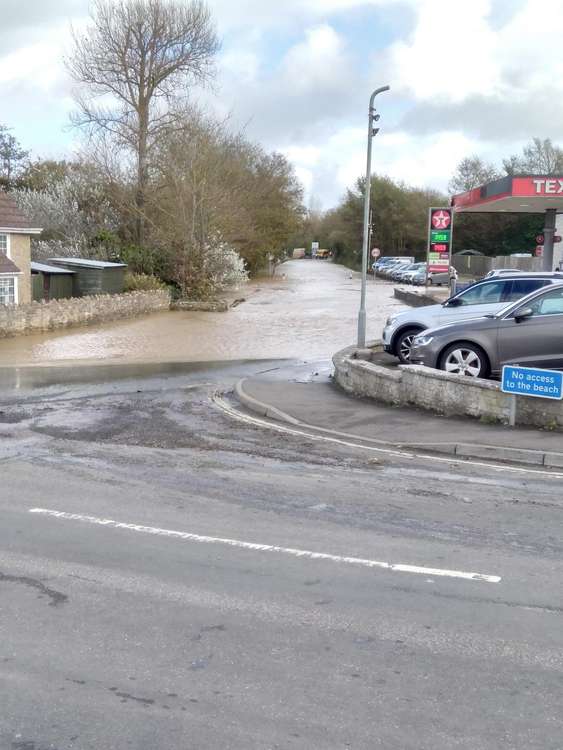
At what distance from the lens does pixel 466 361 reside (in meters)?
14.6

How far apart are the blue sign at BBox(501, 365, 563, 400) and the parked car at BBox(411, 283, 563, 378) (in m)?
2.12

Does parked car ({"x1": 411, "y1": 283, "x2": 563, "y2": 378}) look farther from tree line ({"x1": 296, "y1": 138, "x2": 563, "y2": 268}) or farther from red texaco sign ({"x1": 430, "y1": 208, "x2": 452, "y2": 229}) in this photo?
tree line ({"x1": 296, "y1": 138, "x2": 563, "y2": 268})

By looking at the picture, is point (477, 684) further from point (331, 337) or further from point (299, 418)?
point (331, 337)

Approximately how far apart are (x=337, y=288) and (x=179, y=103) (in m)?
19.5

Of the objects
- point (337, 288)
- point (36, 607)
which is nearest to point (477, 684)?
point (36, 607)

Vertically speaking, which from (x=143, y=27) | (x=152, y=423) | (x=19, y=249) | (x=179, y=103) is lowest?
(x=152, y=423)

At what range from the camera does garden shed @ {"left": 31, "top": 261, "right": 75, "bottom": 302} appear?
36.0 m

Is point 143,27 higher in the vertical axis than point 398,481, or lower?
higher

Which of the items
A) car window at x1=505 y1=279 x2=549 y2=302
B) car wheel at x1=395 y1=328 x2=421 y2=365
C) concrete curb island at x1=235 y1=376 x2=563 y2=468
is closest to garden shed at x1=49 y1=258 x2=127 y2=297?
car wheel at x1=395 y1=328 x2=421 y2=365

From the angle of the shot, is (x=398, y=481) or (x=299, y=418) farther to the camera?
(x=299, y=418)

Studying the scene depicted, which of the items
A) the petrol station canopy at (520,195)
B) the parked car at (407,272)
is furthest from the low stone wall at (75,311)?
the parked car at (407,272)

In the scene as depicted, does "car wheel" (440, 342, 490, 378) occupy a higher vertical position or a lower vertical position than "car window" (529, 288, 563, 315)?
lower

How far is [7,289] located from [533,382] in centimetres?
2616

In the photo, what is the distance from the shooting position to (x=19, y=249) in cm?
3509
